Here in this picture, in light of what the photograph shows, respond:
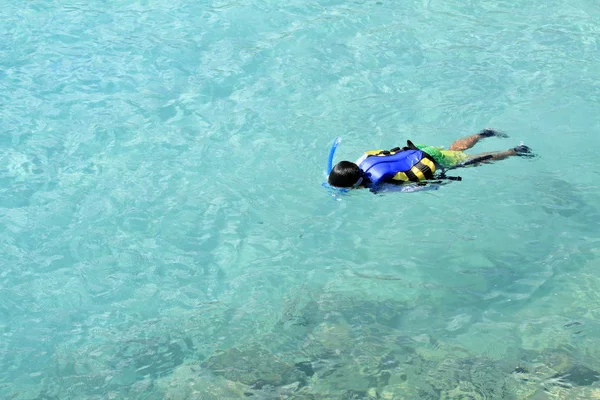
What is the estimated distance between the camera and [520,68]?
30.3ft

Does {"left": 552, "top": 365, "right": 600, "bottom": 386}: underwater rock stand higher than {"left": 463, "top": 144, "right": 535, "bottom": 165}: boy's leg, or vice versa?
{"left": 463, "top": 144, "right": 535, "bottom": 165}: boy's leg

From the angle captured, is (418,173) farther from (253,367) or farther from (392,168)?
(253,367)

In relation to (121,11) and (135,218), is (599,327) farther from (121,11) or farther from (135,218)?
(121,11)

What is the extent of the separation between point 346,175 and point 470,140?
5.71ft

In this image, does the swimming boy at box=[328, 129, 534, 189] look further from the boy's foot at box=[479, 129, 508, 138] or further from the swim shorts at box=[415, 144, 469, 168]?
the boy's foot at box=[479, 129, 508, 138]

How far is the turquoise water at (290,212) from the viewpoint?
5.43 m

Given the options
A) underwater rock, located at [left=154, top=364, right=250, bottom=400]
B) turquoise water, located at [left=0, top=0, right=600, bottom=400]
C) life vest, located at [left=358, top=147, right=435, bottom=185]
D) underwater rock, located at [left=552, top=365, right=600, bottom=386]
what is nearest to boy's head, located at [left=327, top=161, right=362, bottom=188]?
life vest, located at [left=358, top=147, right=435, bottom=185]

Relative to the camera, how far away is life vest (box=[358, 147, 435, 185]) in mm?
6371

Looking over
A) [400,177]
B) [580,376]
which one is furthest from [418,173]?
[580,376]

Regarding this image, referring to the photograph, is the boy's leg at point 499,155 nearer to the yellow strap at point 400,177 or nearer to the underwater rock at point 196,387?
the yellow strap at point 400,177

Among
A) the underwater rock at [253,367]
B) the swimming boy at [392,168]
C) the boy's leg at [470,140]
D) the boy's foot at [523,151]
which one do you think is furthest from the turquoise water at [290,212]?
the swimming boy at [392,168]

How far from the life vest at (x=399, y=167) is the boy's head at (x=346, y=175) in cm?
12

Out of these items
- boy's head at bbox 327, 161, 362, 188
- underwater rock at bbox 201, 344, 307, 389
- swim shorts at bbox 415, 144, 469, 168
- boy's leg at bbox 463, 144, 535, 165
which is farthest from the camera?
boy's leg at bbox 463, 144, 535, 165

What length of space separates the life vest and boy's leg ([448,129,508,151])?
2.91 ft
